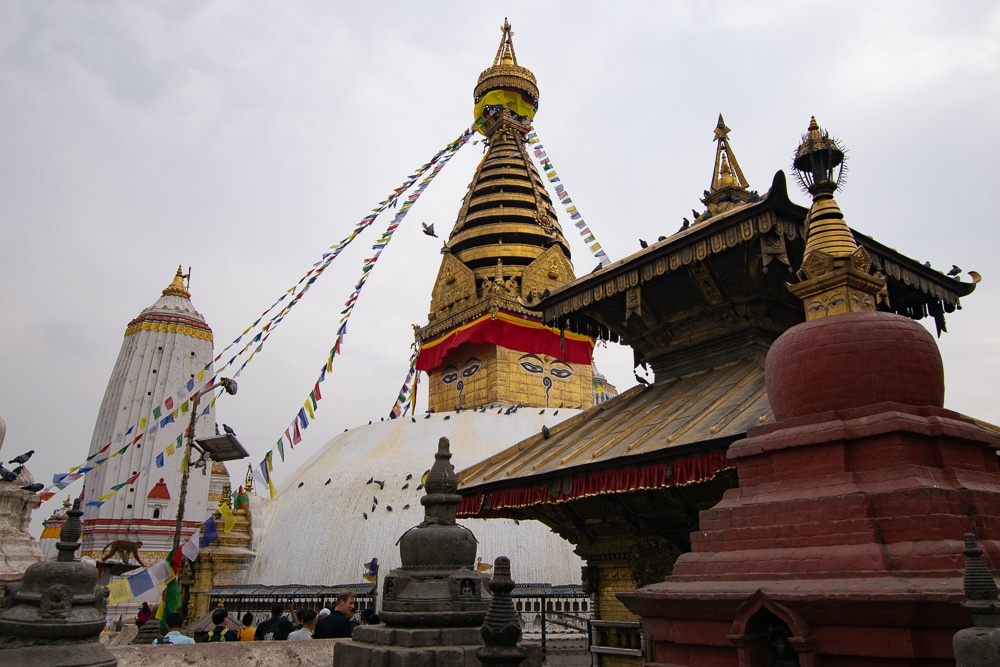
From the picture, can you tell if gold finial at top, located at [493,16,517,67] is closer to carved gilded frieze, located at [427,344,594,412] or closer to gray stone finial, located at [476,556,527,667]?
carved gilded frieze, located at [427,344,594,412]

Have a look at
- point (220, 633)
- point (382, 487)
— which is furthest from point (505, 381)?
point (220, 633)

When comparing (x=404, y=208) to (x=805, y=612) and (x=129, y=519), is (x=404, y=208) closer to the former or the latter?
A: (x=129, y=519)

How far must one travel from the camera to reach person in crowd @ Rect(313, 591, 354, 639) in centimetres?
680

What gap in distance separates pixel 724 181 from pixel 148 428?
75.0ft

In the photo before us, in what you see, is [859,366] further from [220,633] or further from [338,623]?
[220,633]

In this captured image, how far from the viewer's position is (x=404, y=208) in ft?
67.5

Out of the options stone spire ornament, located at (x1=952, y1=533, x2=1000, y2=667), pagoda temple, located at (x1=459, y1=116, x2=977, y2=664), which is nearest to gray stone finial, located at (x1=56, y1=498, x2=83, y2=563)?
pagoda temple, located at (x1=459, y1=116, x2=977, y2=664)

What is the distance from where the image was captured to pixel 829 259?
6031 mm

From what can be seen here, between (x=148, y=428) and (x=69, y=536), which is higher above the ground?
(x=148, y=428)

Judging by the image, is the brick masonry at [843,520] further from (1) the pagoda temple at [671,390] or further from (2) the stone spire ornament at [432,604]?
(2) the stone spire ornament at [432,604]

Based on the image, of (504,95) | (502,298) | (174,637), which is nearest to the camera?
(174,637)

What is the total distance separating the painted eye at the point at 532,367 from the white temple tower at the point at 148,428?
1152cm

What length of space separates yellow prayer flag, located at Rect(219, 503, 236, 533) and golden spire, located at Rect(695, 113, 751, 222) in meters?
12.9

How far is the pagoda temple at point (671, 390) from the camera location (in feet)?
22.0
